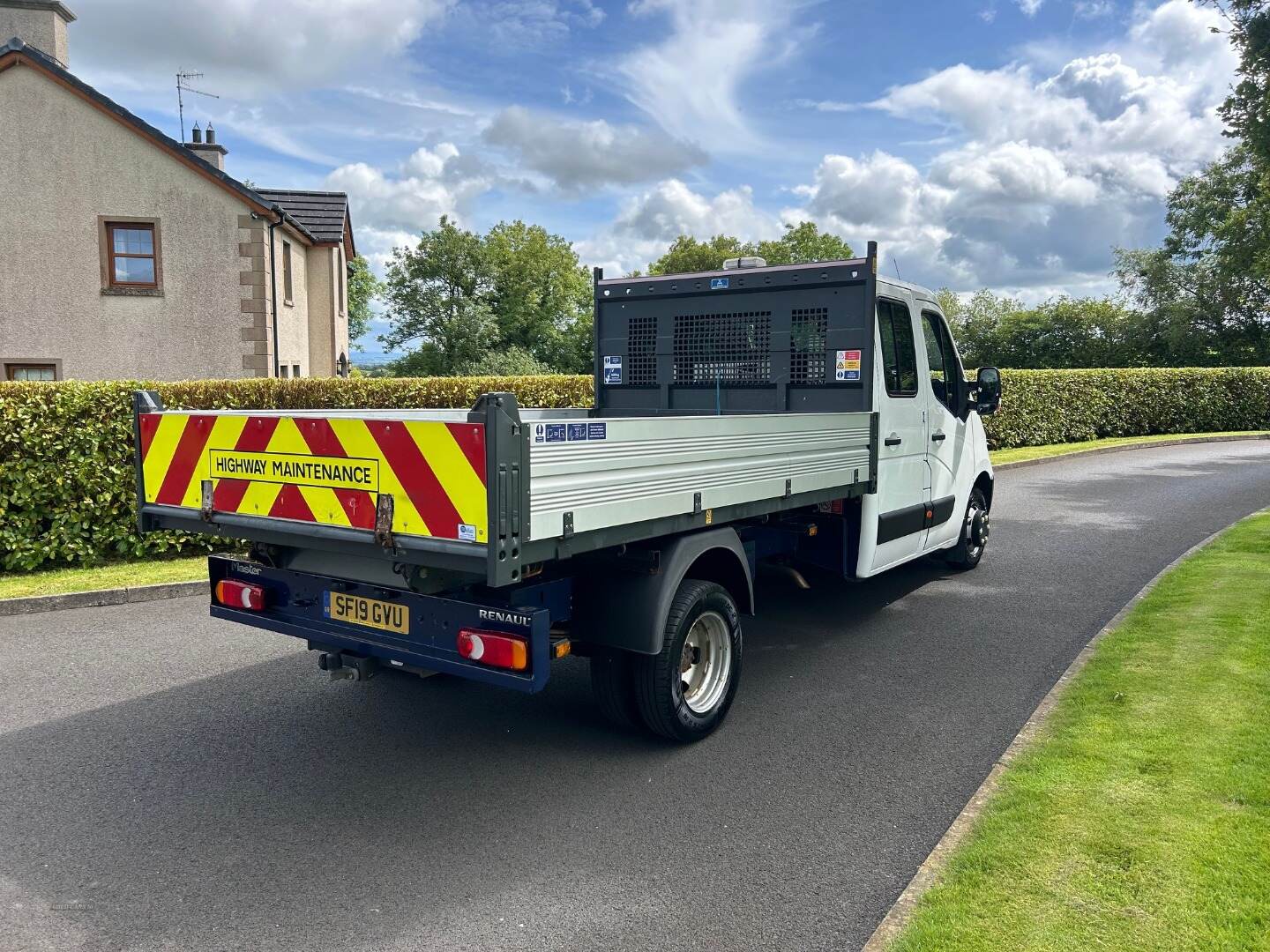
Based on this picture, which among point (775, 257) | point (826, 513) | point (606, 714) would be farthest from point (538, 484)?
point (775, 257)

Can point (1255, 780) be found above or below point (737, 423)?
below

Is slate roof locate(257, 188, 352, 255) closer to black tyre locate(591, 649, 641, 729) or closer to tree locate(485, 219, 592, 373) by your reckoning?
black tyre locate(591, 649, 641, 729)

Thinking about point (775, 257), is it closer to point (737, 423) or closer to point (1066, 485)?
point (1066, 485)

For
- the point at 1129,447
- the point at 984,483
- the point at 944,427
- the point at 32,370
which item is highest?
the point at 32,370

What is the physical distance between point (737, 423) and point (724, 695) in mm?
1471

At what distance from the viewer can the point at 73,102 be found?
18.3 meters

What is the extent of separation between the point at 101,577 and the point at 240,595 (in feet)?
14.7

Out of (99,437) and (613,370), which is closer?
(613,370)

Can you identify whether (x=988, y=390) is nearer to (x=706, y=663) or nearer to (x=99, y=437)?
(x=706, y=663)

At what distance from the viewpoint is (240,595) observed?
4.70 m

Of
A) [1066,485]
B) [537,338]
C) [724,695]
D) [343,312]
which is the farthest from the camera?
[537,338]

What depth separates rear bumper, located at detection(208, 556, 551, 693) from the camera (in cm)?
381

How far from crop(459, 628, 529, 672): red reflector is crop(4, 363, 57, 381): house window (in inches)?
726

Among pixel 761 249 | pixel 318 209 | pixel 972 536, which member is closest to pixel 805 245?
pixel 761 249
